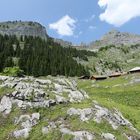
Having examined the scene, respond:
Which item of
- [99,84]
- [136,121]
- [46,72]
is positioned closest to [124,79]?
[99,84]

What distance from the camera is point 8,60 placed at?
7466 inches

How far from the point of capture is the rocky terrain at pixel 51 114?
3606cm

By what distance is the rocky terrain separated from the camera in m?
36.1

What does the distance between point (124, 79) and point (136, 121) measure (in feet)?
175

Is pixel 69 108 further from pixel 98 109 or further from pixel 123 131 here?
pixel 123 131

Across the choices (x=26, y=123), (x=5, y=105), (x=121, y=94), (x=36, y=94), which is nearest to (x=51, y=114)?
(x=26, y=123)

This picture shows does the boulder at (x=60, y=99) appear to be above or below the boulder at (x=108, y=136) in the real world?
above

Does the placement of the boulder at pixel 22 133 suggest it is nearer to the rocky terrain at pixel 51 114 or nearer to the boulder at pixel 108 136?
the rocky terrain at pixel 51 114

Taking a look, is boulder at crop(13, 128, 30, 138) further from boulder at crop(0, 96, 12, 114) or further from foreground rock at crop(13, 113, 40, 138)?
→ boulder at crop(0, 96, 12, 114)

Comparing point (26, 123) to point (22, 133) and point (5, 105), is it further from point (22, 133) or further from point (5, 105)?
point (5, 105)

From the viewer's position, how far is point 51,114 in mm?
39750

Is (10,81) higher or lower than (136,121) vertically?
higher

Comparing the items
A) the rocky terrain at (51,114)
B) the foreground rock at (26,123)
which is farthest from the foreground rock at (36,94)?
the foreground rock at (26,123)

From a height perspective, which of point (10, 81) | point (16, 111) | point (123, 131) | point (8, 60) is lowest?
point (123, 131)
